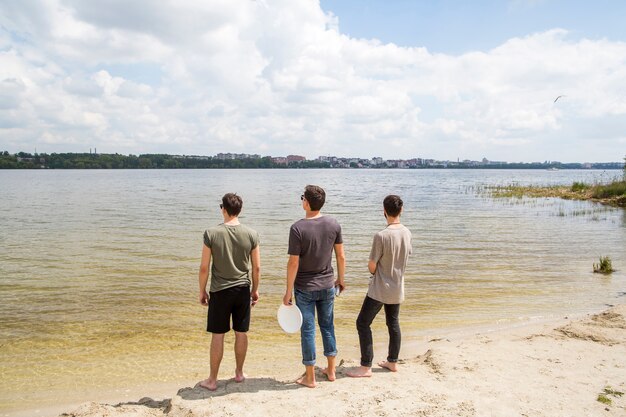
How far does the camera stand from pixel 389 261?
5746 mm

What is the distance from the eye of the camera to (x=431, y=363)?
6449mm

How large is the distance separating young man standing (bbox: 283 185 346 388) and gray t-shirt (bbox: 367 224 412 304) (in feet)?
1.59

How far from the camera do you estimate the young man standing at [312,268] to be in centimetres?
535

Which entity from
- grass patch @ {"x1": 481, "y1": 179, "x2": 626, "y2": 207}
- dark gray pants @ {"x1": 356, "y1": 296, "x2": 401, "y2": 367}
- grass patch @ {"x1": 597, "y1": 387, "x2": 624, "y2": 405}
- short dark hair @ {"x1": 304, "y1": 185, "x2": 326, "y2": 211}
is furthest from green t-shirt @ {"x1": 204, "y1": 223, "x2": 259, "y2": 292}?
grass patch @ {"x1": 481, "y1": 179, "x2": 626, "y2": 207}

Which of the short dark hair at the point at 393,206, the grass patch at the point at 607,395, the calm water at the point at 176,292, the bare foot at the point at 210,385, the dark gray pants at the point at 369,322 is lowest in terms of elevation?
the calm water at the point at 176,292

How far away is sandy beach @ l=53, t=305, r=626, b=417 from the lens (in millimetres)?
5016

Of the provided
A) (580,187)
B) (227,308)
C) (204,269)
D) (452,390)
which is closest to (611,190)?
(580,187)

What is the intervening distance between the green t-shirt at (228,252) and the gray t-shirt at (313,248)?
51 cm

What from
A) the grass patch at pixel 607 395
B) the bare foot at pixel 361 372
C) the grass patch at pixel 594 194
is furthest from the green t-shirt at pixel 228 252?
the grass patch at pixel 594 194

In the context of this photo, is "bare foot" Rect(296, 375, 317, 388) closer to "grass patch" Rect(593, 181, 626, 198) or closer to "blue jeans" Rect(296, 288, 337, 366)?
"blue jeans" Rect(296, 288, 337, 366)

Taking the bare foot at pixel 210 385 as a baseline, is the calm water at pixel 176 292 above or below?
below

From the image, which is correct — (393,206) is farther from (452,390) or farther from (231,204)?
(452,390)

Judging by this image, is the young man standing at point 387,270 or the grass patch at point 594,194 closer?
the young man standing at point 387,270

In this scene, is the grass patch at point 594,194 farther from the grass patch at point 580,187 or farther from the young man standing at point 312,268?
the young man standing at point 312,268
